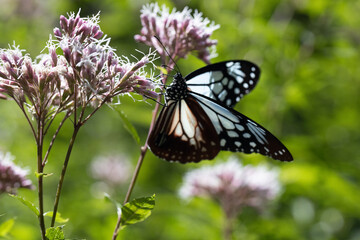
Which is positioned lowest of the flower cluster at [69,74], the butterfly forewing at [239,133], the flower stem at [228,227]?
the flower cluster at [69,74]

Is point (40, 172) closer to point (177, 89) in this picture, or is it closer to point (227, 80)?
point (177, 89)

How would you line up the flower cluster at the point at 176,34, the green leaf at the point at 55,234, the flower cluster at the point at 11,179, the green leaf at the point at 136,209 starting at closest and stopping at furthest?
the green leaf at the point at 55,234
the green leaf at the point at 136,209
the flower cluster at the point at 11,179
the flower cluster at the point at 176,34

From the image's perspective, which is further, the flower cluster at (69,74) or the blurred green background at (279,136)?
the blurred green background at (279,136)

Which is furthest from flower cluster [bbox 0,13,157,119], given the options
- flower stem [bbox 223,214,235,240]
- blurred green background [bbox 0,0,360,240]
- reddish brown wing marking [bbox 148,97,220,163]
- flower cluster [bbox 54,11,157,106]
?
flower stem [bbox 223,214,235,240]

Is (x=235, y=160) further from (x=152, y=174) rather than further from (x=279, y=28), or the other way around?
(x=152, y=174)

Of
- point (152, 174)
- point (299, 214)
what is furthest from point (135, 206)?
point (152, 174)

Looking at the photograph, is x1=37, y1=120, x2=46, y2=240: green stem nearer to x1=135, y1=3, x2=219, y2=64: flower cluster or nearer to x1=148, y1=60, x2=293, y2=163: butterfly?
x1=148, y1=60, x2=293, y2=163: butterfly

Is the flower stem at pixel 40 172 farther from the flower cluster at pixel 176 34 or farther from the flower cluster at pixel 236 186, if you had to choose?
the flower cluster at pixel 236 186

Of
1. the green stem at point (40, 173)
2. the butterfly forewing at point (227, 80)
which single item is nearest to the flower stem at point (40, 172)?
the green stem at point (40, 173)
